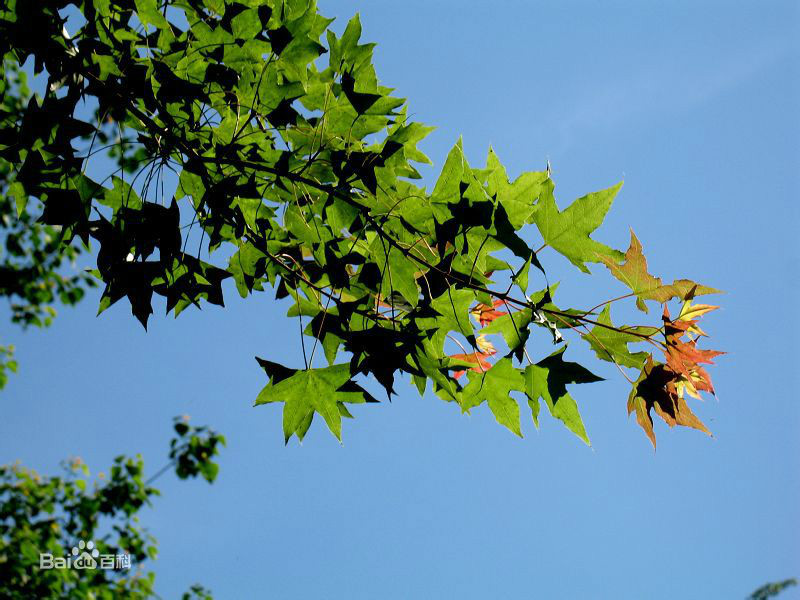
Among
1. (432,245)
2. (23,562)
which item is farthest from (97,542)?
(432,245)

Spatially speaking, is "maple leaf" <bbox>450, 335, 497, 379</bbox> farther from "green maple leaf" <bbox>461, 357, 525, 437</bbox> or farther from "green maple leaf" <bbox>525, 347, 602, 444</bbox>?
"green maple leaf" <bbox>525, 347, 602, 444</bbox>

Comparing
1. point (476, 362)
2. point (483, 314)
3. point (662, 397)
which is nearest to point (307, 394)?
point (476, 362)

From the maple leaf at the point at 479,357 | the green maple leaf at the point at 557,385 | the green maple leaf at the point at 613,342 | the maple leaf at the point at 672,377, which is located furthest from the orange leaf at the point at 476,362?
the maple leaf at the point at 672,377

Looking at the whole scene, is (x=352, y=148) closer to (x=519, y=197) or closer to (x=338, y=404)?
(x=519, y=197)

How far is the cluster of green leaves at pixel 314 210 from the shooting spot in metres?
1.57

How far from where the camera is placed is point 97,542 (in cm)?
639

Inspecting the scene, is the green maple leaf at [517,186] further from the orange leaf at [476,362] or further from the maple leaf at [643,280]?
the orange leaf at [476,362]

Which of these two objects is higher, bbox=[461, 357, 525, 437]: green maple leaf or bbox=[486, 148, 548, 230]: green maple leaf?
bbox=[486, 148, 548, 230]: green maple leaf

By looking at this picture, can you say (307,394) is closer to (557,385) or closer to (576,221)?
(557,385)

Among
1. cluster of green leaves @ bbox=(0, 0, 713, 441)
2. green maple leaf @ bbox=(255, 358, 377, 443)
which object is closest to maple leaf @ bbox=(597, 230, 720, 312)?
cluster of green leaves @ bbox=(0, 0, 713, 441)

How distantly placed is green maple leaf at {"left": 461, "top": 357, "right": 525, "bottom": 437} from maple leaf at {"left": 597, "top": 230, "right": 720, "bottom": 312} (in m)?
0.39

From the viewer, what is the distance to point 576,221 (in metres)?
1.61

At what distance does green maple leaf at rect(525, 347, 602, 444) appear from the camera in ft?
5.08

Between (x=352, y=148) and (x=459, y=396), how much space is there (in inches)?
30.2
